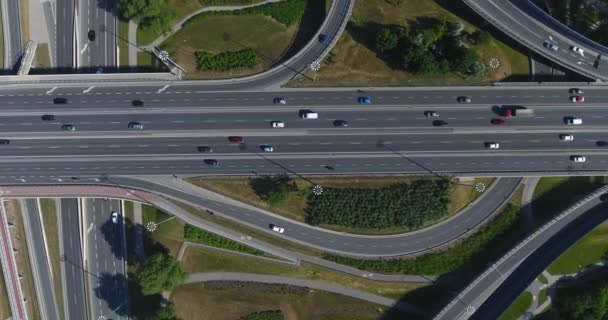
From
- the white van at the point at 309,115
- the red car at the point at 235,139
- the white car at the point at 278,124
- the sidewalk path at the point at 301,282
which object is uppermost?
Answer: the white van at the point at 309,115

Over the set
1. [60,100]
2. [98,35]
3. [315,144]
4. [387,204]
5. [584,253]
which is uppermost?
[98,35]

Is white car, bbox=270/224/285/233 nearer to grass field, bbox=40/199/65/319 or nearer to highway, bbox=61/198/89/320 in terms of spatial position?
highway, bbox=61/198/89/320

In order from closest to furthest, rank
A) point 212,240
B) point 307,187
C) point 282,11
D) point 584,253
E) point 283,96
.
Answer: point 584,253 → point 307,187 → point 283,96 → point 282,11 → point 212,240

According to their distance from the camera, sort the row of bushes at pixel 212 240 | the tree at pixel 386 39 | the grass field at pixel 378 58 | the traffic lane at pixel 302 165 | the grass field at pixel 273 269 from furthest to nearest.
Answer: the grass field at pixel 273 269
the row of bushes at pixel 212 240
the grass field at pixel 378 58
the traffic lane at pixel 302 165
the tree at pixel 386 39

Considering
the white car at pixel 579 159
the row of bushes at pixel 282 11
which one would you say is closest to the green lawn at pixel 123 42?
the row of bushes at pixel 282 11

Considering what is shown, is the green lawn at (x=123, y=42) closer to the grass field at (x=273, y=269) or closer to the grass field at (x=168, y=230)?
the grass field at (x=168, y=230)

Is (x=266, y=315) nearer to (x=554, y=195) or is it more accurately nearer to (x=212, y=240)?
(x=212, y=240)

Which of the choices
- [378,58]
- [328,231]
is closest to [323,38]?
[378,58]
